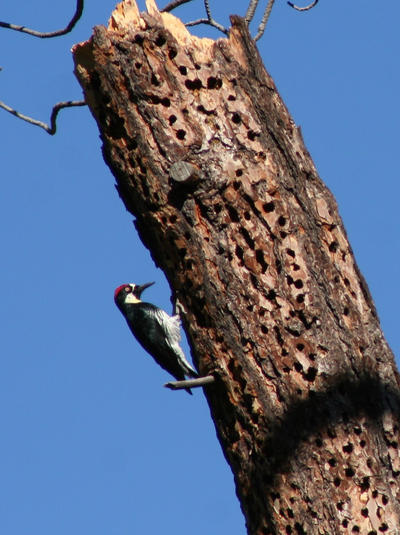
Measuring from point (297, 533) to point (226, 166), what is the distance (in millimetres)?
1436

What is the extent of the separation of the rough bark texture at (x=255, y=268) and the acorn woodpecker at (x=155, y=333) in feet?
5.88

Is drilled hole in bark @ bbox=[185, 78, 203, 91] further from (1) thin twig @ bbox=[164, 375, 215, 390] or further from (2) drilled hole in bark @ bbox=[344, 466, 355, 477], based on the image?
(2) drilled hole in bark @ bbox=[344, 466, 355, 477]

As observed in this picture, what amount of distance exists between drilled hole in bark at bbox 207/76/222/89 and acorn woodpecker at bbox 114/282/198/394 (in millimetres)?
1950

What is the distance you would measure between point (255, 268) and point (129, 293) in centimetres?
320

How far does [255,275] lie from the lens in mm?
3395

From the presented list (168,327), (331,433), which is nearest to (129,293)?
(168,327)

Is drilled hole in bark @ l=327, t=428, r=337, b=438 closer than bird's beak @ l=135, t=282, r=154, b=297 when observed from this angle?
Yes

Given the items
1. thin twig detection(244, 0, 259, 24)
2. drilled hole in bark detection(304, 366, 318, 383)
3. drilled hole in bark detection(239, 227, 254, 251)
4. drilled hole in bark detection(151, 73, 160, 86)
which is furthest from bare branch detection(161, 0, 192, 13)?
drilled hole in bark detection(304, 366, 318, 383)

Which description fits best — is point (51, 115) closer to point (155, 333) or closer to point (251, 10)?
point (251, 10)

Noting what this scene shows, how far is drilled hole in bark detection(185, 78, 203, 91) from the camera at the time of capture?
3607 mm

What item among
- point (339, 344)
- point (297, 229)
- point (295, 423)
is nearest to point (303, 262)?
point (297, 229)

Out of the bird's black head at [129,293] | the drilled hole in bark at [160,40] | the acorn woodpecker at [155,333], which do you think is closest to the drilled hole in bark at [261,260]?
the drilled hole in bark at [160,40]

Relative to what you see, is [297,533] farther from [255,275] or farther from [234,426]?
[255,275]

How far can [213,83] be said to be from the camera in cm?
361
